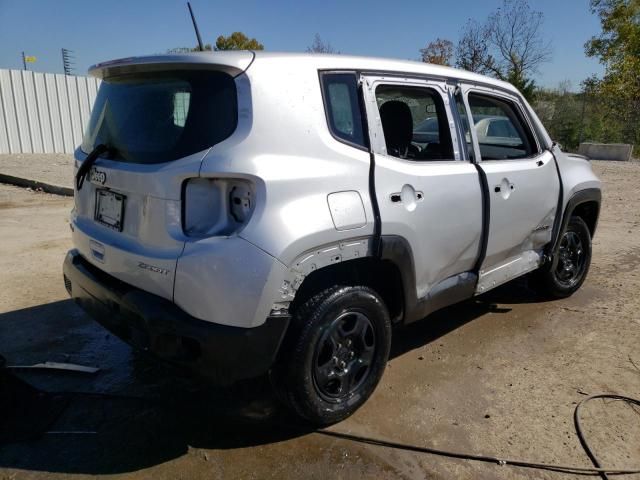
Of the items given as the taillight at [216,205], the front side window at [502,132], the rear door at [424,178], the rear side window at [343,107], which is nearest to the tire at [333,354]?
the rear door at [424,178]

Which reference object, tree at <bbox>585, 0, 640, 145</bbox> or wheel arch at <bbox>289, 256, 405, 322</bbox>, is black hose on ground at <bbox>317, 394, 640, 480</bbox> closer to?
wheel arch at <bbox>289, 256, 405, 322</bbox>

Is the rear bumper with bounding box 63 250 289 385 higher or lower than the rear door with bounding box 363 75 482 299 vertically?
lower

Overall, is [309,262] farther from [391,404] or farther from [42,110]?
[42,110]

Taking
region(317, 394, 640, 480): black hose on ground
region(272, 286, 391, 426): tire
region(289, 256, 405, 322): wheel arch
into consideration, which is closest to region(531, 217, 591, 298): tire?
region(317, 394, 640, 480): black hose on ground

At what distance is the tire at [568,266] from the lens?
14.8 ft

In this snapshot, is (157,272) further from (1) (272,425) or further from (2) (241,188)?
(1) (272,425)

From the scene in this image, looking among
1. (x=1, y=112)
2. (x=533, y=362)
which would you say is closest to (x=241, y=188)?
(x=533, y=362)

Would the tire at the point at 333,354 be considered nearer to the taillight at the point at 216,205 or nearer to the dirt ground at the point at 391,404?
the dirt ground at the point at 391,404

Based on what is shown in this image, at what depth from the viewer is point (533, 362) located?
352 cm

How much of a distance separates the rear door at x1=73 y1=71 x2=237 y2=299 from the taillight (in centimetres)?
5

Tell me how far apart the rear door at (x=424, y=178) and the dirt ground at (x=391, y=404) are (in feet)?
2.34

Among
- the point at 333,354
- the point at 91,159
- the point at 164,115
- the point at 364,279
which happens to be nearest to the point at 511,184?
the point at 364,279

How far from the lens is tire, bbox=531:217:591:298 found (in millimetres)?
4508

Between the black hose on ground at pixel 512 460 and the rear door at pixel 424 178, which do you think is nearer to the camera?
the black hose on ground at pixel 512 460
